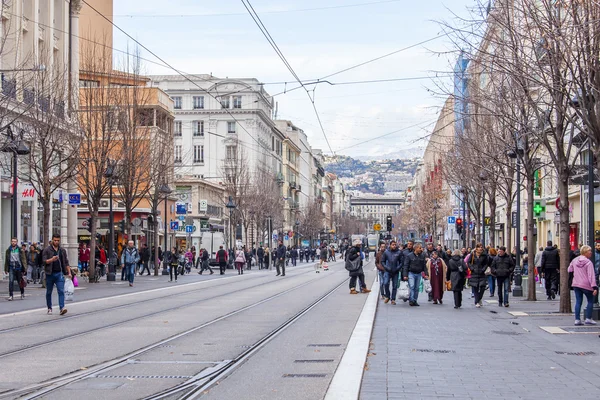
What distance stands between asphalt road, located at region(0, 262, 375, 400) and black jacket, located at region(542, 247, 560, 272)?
223 inches

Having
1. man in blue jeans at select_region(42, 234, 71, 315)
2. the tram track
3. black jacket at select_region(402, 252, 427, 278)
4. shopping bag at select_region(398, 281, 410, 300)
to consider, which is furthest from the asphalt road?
black jacket at select_region(402, 252, 427, 278)

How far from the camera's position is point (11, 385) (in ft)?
35.1

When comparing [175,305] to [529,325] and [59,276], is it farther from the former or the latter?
[529,325]

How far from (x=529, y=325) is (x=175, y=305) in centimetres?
1040

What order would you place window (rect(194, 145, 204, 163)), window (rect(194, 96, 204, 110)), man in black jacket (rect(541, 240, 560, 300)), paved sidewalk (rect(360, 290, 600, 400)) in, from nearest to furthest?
paved sidewalk (rect(360, 290, 600, 400)) < man in black jacket (rect(541, 240, 560, 300)) < window (rect(194, 145, 204, 163)) < window (rect(194, 96, 204, 110))

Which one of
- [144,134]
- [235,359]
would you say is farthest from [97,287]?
[235,359]

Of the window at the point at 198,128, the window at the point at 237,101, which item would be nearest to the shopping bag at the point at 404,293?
the window at the point at 198,128

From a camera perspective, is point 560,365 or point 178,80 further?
point 178,80

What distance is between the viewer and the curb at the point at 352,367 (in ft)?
31.7

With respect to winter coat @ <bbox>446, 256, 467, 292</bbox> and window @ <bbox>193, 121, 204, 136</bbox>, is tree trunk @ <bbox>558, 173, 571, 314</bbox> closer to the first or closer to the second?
winter coat @ <bbox>446, 256, 467, 292</bbox>

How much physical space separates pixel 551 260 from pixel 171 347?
16115mm

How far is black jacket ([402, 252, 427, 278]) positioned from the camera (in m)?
25.0

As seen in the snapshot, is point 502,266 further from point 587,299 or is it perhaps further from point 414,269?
point 587,299

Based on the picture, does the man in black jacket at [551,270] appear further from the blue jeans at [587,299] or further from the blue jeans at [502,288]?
the blue jeans at [587,299]
